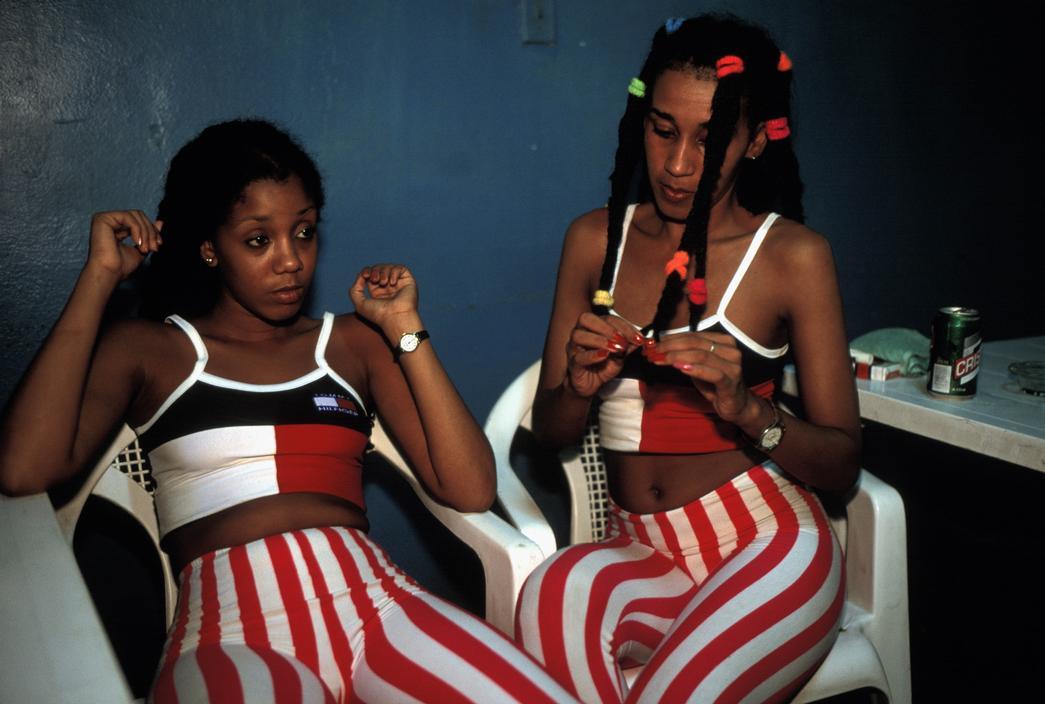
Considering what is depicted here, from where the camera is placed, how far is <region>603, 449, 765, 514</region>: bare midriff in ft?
5.49

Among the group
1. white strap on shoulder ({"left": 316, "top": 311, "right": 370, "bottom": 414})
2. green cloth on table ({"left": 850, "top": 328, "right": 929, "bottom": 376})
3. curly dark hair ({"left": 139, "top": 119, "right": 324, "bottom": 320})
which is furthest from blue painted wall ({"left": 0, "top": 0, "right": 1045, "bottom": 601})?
green cloth on table ({"left": 850, "top": 328, "right": 929, "bottom": 376})

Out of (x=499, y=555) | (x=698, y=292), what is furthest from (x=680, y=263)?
(x=499, y=555)

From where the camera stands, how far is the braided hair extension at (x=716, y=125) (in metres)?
1.58

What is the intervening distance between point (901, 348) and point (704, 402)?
71 cm

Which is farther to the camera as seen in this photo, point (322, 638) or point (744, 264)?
point (744, 264)

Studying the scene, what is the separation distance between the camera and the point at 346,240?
2.11 m

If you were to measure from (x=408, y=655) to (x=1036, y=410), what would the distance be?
4.53 ft

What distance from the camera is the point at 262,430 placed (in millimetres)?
1588

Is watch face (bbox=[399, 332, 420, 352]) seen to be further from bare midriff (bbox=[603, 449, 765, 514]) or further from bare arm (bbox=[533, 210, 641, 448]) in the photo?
bare midriff (bbox=[603, 449, 765, 514])

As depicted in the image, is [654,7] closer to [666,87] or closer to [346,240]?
[666,87]

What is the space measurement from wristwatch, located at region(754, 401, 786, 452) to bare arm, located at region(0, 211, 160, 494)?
3.78 ft

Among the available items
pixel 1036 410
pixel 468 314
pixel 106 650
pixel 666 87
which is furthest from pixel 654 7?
pixel 106 650

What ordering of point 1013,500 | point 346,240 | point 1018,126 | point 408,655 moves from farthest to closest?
1. point 1013,500
2. point 1018,126
3. point 346,240
4. point 408,655

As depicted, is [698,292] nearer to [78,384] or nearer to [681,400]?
[681,400]
